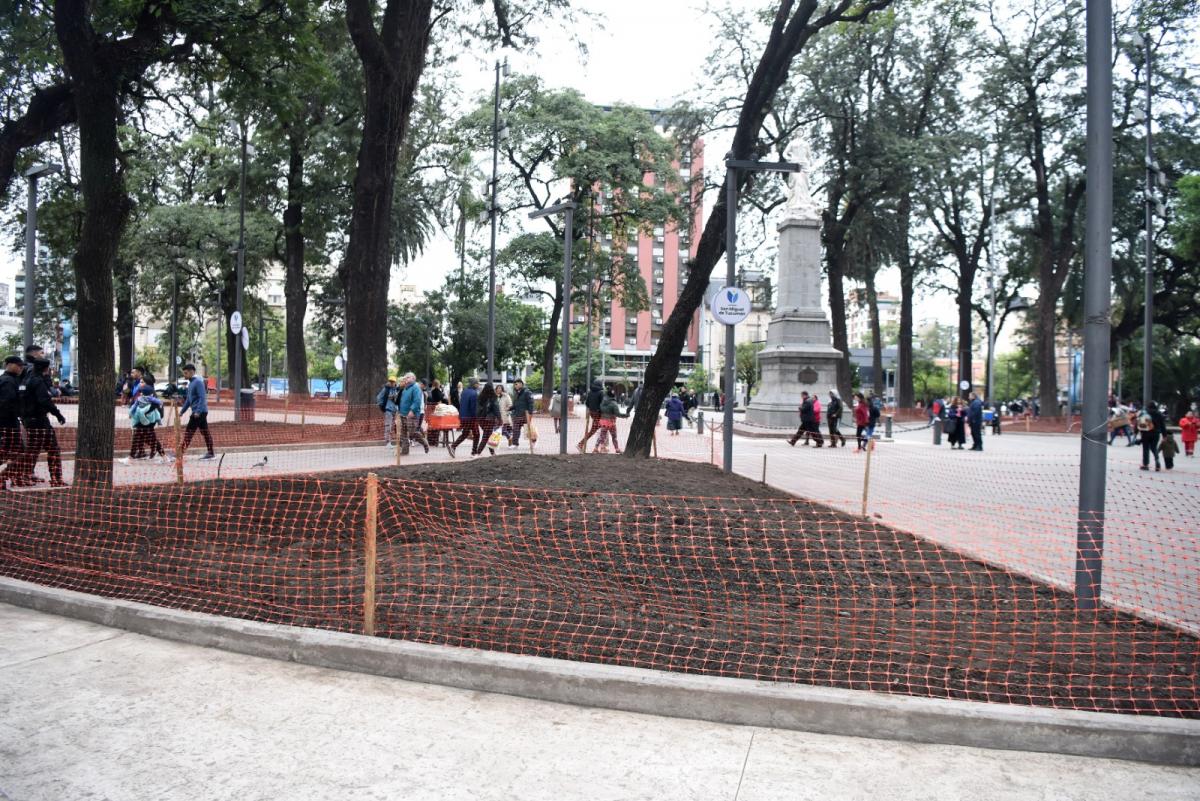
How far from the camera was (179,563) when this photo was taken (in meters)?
6.42

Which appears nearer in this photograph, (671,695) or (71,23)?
(671,695)

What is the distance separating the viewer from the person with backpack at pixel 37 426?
407 inches

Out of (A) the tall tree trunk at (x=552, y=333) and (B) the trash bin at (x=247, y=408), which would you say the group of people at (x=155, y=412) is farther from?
(A) the tall tree trunk at (x=552, y=333)

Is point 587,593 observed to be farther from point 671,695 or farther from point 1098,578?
point 1098,578

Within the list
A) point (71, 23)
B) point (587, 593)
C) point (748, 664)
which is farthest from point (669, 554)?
point (71, 23)

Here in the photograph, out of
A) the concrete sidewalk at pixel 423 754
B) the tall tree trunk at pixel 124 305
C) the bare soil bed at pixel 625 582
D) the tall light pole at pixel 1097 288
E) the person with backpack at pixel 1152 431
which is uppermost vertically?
the tall tree trunk at pixel 124 305

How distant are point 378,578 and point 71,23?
685 centimetres

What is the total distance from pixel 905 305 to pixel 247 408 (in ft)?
113

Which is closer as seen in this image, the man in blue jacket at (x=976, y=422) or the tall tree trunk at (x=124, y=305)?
the man in blue jacket at (x=976, y=422)

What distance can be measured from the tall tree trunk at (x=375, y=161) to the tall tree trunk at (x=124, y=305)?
69.6 ft

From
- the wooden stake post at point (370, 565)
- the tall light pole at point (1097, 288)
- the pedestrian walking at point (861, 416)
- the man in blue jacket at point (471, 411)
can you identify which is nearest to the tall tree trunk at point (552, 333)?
the pedestrian walking at point (861, 416)

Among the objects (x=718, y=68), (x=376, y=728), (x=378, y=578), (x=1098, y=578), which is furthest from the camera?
(x=718, y=68)

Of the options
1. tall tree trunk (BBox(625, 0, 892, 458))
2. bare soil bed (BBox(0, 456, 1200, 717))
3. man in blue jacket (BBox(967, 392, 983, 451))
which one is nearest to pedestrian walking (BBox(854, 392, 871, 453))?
man in blue jacket (BBox(967, 392, 983, 451))

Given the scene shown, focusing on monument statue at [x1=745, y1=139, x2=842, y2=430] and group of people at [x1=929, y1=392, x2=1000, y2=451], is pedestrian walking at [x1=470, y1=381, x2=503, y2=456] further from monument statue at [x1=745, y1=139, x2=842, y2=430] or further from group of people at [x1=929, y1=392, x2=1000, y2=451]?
group of people at [x1=929, y1=392, x2=1000, y2=451]
